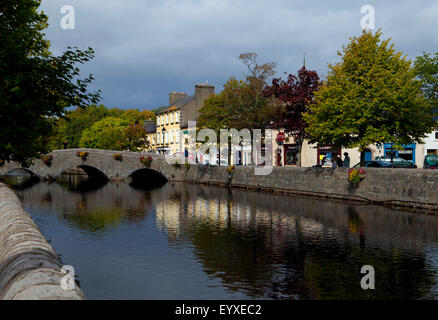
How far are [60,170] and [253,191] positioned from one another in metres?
28.4

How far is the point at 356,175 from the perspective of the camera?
29.6 metres

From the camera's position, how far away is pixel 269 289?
10.9m

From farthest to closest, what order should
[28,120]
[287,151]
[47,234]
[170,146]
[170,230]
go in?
[170,146] < [287,151] < [170,230] < [47,234] < [28,120]

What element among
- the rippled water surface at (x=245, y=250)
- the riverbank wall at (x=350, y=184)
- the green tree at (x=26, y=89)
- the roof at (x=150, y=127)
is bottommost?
the rippled water surface at (x=245, y=250)

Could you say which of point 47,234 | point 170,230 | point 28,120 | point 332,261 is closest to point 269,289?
point 332,261

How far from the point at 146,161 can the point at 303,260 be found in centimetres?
4279

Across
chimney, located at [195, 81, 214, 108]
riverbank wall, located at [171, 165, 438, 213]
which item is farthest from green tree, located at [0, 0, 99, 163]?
chimney, located at [195, 81, 214, 108]

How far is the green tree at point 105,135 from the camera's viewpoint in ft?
264

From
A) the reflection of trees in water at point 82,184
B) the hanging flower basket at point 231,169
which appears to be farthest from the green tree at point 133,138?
the hanging flower basket at point 231,169

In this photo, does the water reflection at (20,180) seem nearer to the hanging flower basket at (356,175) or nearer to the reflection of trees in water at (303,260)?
the reflection of trees in water at (303,260)

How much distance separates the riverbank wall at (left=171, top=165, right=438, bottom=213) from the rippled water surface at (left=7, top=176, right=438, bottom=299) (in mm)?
1709

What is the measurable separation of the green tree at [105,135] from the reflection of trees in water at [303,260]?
59.2m

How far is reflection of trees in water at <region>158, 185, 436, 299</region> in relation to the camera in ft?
35.9
